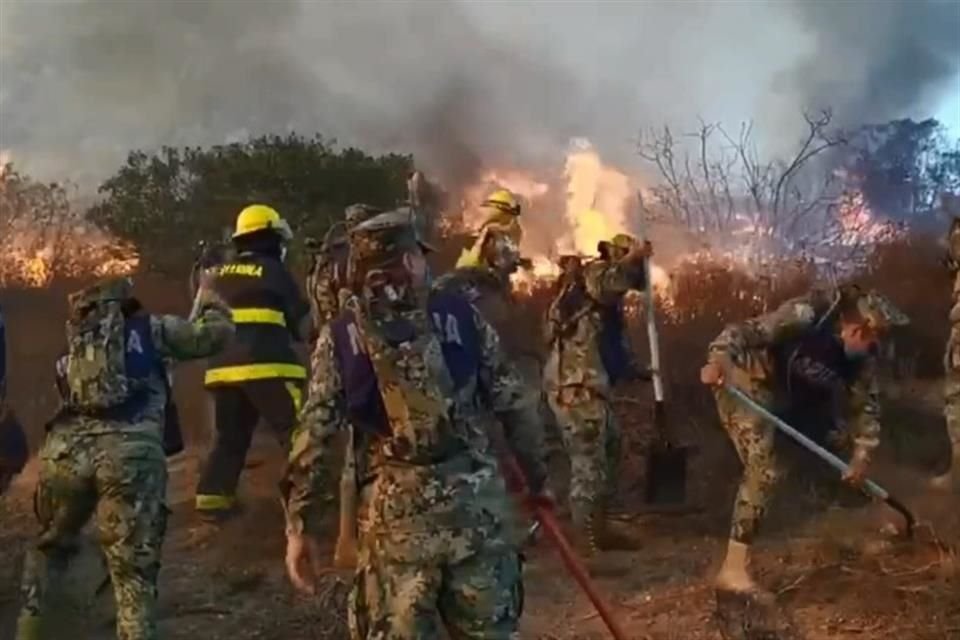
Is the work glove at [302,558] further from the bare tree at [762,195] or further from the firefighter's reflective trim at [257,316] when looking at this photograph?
the bare tree at [762,195]

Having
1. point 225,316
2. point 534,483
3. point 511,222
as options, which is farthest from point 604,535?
point 534,483

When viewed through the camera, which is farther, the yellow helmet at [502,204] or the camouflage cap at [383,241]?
the yellow helmet at [502,204]

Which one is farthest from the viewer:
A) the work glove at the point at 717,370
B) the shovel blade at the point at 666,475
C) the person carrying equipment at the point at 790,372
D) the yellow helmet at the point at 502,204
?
the shovel blade at the point at 666,475

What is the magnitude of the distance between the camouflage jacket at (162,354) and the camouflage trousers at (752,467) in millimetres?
2088

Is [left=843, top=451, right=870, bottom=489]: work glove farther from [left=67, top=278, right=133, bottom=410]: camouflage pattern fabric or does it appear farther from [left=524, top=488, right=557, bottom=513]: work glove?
[left=67, top=278, right=133, bottom=410]: camouflage pattern fabric

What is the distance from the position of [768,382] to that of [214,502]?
2810mm

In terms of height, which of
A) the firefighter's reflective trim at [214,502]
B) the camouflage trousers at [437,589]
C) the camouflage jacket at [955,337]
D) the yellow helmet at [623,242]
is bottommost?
the camouflage trousers at [437,589]

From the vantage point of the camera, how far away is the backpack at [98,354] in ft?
15.1

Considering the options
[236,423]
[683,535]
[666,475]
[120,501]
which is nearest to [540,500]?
[120,501]

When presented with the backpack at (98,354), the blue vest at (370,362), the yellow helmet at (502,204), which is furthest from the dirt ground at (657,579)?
the blue vest at (370,362)

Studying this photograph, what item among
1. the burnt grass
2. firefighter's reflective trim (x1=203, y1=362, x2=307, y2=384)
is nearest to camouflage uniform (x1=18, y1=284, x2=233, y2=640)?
the burnt grass

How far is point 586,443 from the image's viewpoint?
6969 millimetres

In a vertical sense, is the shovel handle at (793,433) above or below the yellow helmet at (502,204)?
below

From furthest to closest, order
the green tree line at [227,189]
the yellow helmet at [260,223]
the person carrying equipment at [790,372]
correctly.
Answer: the green tree line at [227,189]
the yellow helmet at [260,223]
the person carrying equipment at [790,372]
